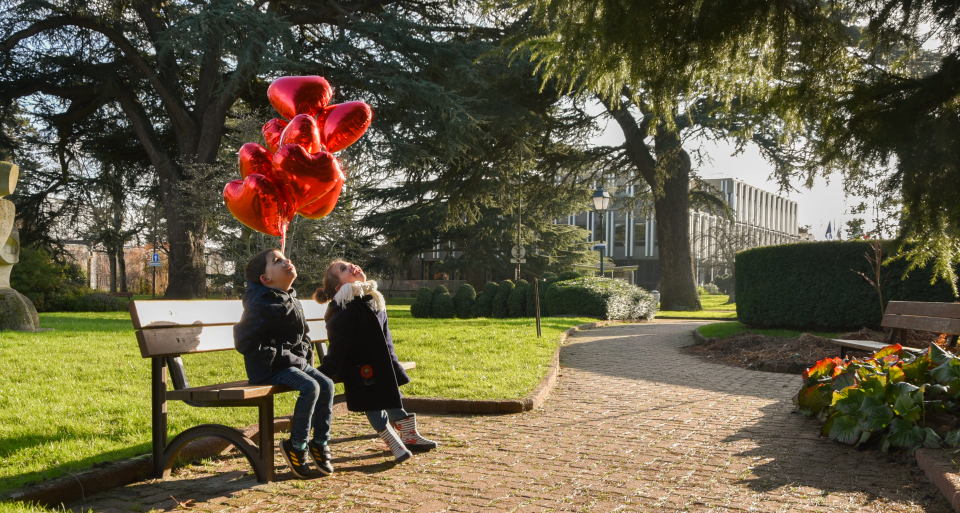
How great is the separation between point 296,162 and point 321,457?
7.39 ft

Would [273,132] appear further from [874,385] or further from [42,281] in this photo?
[42,281]

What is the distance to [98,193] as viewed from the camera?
942 inches

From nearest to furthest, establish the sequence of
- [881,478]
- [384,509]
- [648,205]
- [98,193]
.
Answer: [384,509] → [881,478] → [98,193] → [648,205]

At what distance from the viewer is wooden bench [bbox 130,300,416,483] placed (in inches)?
158

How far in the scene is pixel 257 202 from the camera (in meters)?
5.52

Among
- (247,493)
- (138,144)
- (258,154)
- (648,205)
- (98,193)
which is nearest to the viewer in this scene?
(247,493)


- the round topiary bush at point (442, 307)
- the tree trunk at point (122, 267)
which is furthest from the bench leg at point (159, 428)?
the tree trunk at point (122, 267)

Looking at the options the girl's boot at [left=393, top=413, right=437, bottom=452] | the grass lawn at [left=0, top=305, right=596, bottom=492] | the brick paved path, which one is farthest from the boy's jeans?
the grass lawn at [left=0, top=305, right=596, bottom=492]

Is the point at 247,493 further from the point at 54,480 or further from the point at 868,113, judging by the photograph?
the point at 868,113

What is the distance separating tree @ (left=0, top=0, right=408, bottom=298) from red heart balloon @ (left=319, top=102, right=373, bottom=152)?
34.8 feet

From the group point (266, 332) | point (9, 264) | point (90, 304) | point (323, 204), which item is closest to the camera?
point (266, 332)

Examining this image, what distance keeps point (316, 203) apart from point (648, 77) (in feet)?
9.32

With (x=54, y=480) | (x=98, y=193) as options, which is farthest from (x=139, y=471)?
(x=98, y=193)

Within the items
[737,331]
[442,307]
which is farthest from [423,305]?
[737,331]
